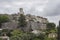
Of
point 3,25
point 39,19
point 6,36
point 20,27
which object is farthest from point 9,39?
point 39,19

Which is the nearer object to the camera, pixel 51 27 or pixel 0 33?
pixel 0 33

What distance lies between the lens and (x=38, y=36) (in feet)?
220

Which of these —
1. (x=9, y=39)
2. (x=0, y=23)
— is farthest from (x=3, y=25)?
(x=9, y=39)

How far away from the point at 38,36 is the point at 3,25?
85.2 ft

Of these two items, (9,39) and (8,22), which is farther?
(8,22)

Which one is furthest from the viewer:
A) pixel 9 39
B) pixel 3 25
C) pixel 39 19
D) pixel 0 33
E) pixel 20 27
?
pixel 39 19

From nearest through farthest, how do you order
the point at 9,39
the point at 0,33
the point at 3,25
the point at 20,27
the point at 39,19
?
the point at 9,39
the point at 0,33
the point at 20,27
the point at 3,25
the point at 39,19

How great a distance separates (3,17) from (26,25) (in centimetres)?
896

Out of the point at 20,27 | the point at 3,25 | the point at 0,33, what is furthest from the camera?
the point at 3,25

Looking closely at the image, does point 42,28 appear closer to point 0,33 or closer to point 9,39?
point 0,33

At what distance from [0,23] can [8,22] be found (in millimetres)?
2341

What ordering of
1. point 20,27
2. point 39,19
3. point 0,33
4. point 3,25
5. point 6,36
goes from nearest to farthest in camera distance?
point 6,36 < point 0,33 < point 20,27 < point 3,25 < point 39,19

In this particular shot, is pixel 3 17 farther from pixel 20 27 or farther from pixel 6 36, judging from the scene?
pixel 6 36

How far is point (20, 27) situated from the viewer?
8512cm
